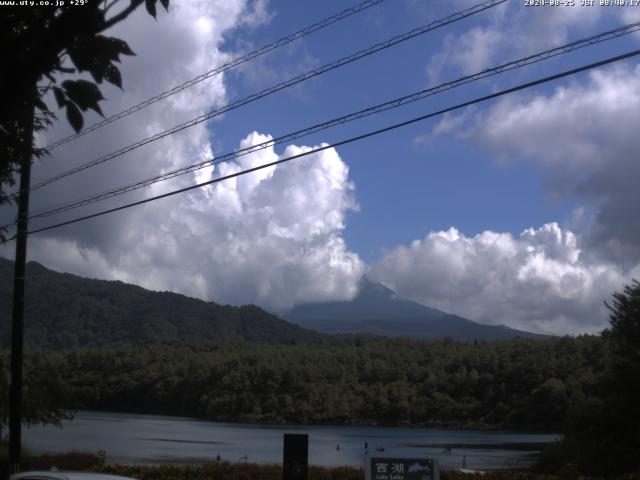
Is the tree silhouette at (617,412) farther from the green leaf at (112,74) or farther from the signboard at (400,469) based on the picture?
the green leaf at (112,74)

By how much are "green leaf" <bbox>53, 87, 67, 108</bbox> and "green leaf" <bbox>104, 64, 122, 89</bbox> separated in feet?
0.78

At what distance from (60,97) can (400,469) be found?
8.75 metres

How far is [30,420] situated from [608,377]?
23881 millimetres

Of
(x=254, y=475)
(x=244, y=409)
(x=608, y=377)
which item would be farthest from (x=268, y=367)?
(x=254, y=475)

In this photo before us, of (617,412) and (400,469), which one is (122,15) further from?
(617,412)

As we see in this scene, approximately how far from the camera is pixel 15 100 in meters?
3.89

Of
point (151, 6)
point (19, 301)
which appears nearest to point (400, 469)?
point (151, 6)

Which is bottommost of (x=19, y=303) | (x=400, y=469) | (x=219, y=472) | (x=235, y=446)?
(x=235, y=446)

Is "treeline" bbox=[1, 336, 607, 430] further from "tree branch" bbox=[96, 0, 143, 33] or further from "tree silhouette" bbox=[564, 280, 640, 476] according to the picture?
"tree branch" bbox=[96, 0, 143, 33]

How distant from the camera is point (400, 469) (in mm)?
11688

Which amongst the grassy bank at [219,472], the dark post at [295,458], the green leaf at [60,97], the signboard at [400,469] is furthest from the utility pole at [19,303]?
the green leaf at [60,97]

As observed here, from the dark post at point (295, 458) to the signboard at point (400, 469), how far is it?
110 centimetres

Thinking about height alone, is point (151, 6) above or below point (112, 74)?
above

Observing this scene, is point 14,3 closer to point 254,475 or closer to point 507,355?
point 254,475
